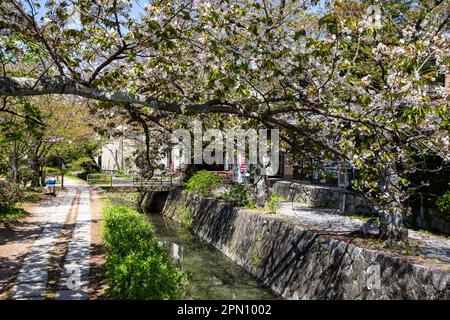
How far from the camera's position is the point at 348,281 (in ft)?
26.8

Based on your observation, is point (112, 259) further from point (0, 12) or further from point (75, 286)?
point (0, 12)

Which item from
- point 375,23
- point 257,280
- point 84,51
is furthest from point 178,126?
point 257,280

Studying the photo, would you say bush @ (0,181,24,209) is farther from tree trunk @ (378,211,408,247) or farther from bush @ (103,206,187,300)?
tree trunk @ (378,211,408,247)

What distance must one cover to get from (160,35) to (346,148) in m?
3.20

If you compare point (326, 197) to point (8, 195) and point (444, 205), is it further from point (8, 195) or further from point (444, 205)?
point (8, 195)

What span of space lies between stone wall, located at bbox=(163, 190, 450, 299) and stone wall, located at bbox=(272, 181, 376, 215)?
2.32m

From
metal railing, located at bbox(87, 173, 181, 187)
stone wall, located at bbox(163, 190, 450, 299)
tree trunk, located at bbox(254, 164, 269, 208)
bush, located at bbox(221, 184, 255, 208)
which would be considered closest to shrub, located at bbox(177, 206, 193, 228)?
metal railing, located at bbox(87, 173, 181, 187)

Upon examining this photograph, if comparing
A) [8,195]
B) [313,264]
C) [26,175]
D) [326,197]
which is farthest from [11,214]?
[326,197]

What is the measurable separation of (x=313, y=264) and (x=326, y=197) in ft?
27.3

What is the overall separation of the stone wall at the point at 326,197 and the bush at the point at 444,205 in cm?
197

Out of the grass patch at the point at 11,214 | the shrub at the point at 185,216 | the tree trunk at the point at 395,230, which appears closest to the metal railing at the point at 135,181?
the shrub at the point at 185,216

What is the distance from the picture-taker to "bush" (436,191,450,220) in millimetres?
10797

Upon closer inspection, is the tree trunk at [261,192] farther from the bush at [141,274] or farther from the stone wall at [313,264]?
the bush at [141,274]

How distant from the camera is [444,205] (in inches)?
428
